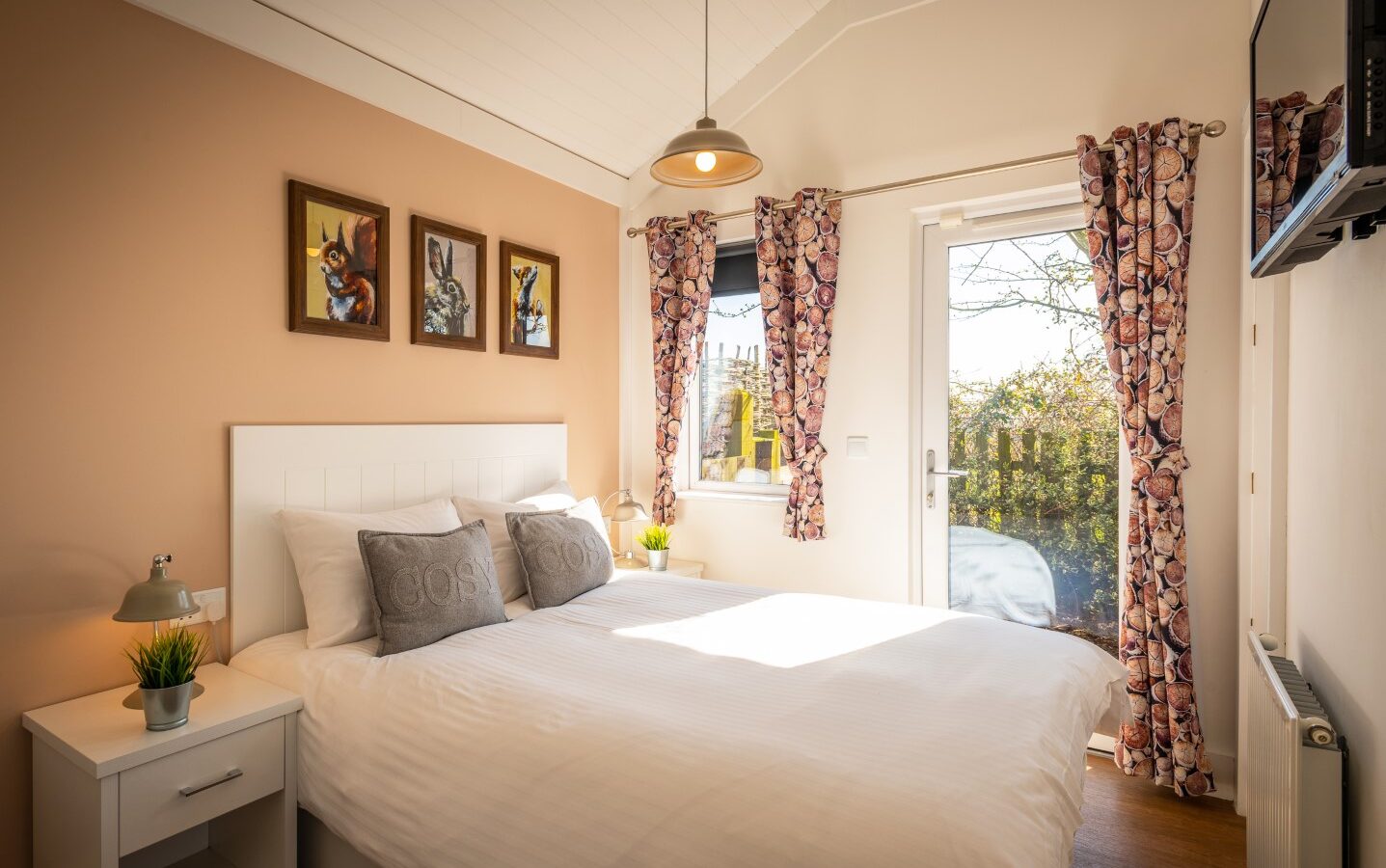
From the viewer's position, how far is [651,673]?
1.95 meters

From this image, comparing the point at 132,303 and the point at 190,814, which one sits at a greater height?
the point at 132,303

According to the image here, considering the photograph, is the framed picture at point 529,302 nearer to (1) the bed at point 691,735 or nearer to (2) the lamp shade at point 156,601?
(1) the bed at point 691,735

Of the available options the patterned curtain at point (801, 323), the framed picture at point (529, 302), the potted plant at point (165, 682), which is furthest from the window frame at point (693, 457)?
the potted plant at point (165, 682)

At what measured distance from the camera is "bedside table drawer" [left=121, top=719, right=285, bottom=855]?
66.4 inches

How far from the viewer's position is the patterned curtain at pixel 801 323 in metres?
3.44

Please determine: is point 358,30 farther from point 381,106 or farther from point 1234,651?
point 1234,651

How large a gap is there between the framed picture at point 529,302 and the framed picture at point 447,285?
0.13 meters

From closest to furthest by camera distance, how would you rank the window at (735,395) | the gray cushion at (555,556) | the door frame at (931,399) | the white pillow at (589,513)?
the gray cushion at (555,556), the white pillow at (589,513), the door frame at (931,399), the window at (735,395)

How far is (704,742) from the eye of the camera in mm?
1524

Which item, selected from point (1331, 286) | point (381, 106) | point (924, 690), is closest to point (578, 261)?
point (381, 106)

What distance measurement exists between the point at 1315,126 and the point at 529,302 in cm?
291

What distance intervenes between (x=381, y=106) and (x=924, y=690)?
281 centimetres

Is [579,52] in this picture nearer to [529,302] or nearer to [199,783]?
[529,302]

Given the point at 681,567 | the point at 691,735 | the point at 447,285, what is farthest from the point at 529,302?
the point at 691,735
